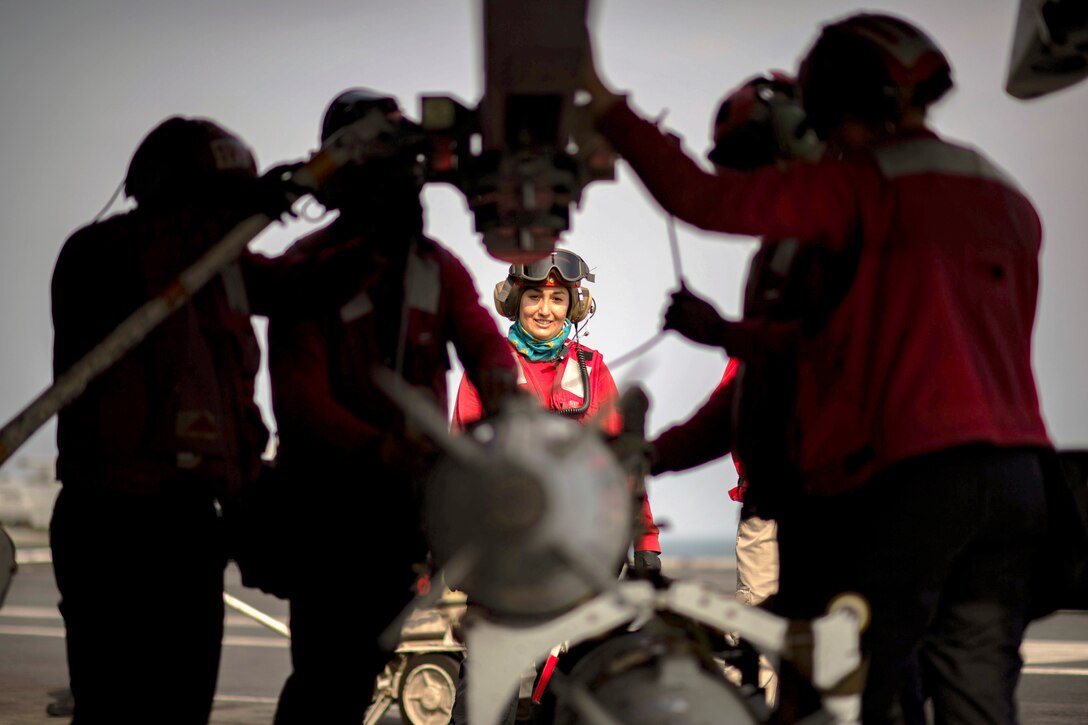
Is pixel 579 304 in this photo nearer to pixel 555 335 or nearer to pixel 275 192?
pixel 555 335

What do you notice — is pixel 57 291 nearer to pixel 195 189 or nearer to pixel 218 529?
pixel 195 189

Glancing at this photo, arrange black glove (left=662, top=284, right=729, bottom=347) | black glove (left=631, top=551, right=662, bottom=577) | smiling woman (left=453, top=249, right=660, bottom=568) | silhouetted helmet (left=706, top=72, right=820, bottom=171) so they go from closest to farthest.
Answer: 1. black glove (left=662, top=284, right=729, bottom=347)
2. silhouetted helmet (left=706, top=72, right=820, bottom=171)
3. black glove (left=631, top=551, right=662, bottom=577)
4. smiling woman (left=453, top=249, right=660, bottom=568)

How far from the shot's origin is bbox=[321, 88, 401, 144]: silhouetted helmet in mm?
3229

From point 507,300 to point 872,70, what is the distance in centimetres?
267

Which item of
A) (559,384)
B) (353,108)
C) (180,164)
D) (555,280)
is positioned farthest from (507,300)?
(180,164)

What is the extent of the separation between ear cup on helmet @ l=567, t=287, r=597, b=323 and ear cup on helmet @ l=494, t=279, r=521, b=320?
207 mm

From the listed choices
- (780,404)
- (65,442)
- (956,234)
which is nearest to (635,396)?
(780,404)

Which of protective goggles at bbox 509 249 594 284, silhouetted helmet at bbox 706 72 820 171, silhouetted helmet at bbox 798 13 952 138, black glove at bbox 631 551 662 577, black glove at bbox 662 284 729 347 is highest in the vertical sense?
silhouetted helmet at bbox 798 13 952 138

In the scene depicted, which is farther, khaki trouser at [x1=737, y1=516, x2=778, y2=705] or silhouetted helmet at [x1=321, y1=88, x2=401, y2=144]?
khaki trouser at [x1=737, y1=516, x2=778, y2=705]

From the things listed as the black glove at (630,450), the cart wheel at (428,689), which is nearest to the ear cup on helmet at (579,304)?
the cart wheel at (428,689)

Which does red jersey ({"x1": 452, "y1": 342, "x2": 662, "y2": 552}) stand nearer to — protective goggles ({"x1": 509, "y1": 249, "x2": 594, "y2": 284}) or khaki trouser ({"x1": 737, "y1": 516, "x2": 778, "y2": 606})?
protective goggles ({"x1": 509, "y1": 249, "x2": 594, "y2": 284})

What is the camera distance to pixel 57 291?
3.21 metres

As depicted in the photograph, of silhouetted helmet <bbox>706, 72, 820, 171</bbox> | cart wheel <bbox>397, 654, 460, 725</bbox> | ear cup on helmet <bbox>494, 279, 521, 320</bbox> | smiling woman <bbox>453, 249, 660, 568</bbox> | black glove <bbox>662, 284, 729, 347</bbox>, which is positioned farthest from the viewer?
cart wheel <bbox>397, 654, 460, 725</bbox>

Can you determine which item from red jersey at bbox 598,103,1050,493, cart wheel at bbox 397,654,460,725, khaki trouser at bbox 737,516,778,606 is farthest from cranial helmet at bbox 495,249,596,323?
red jersey at bbox 598,103,1050,493
